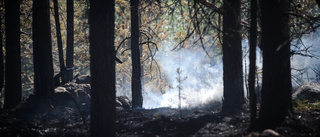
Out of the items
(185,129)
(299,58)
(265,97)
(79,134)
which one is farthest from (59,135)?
(299,58)

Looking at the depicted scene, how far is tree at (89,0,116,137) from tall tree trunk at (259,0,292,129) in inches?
121

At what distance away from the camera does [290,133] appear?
518 cm

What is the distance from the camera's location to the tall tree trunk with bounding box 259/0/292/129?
569 centimetres

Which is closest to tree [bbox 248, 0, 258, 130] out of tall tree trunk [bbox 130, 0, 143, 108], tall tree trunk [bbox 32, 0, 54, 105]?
tall tree trunk [bbox 130, 0, 143, 108]

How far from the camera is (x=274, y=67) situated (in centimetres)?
573

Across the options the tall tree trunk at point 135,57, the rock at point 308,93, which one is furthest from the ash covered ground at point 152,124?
the rock at point 308,93

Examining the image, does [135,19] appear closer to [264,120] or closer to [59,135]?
[59,135]

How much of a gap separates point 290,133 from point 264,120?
26.8 inches

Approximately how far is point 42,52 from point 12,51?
5.57ft

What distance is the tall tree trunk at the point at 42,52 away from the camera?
1021 centimetres

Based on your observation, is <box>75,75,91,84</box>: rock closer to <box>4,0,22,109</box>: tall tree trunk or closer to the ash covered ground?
<box>4,0,22,109</box>: tall tree trunk

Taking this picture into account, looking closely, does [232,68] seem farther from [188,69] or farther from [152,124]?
[188,69]

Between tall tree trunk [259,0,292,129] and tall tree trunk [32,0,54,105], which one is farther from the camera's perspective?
tall tree trunk [32,0,54,105]

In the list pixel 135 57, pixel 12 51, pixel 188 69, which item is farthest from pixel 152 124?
pixel 188 69
